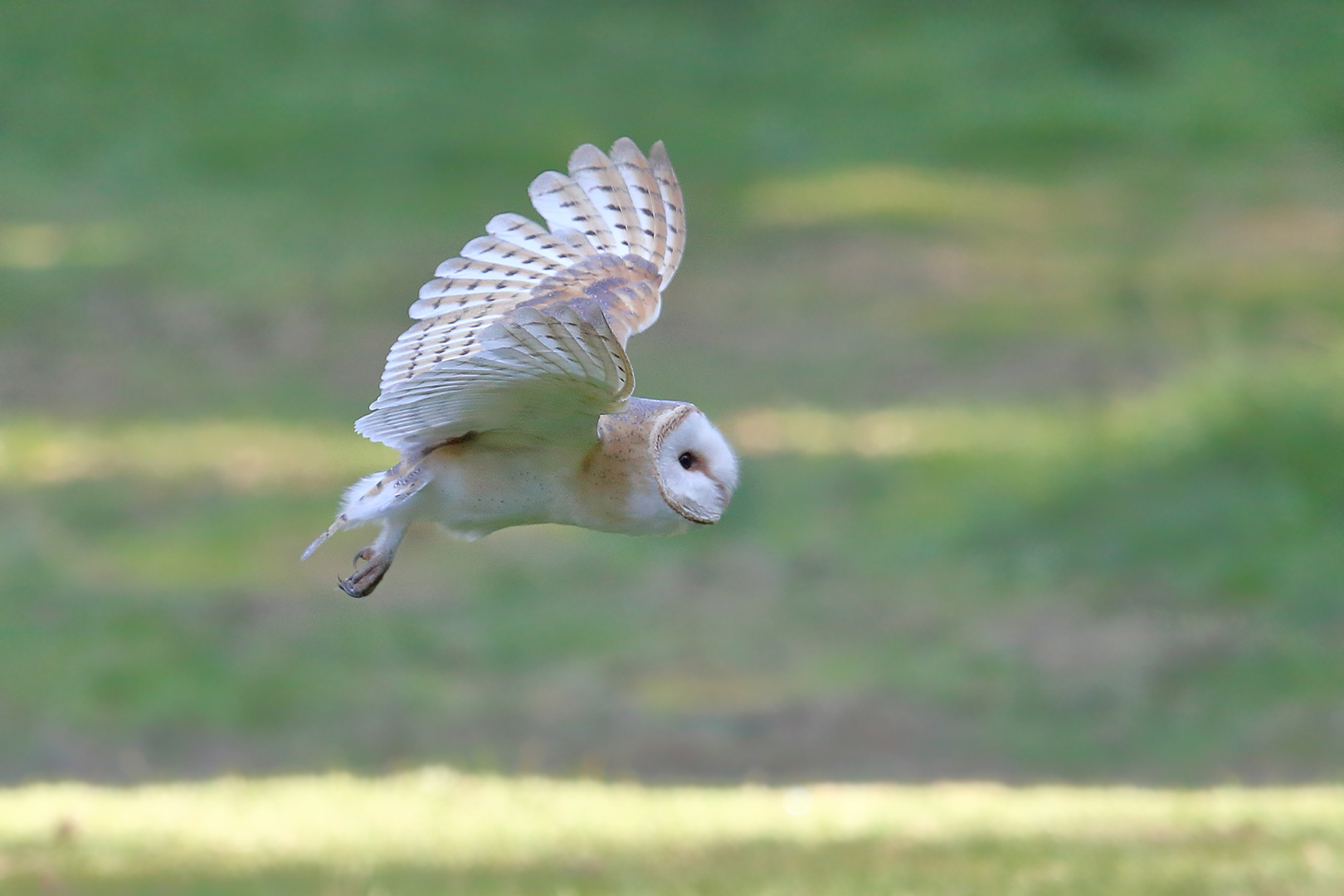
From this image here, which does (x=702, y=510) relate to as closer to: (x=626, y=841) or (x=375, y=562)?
(x=375, y=562)

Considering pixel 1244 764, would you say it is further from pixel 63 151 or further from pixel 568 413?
pixel 63 151

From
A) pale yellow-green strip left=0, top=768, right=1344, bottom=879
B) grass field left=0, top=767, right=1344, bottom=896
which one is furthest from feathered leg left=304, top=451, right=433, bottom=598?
pale yellow-green strip left=0, top=768, right=1344, bottom=879

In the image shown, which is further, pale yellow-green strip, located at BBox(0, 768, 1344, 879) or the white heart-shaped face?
pale yellow-green strip, located at BBox(0, 768, 1344, 879)

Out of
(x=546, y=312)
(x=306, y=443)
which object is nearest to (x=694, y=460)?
(x=546, y=312)

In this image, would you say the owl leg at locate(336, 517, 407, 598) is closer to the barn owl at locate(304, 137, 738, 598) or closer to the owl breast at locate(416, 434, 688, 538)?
the barn owl at locate(304, 137, 738, 598)

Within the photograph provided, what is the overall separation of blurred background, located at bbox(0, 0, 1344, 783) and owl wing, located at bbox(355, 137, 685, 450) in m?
5.42

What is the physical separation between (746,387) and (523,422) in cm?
1031

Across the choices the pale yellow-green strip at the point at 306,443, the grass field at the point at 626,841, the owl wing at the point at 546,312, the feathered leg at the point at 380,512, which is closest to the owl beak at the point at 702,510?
the owl wing at the point at 546,312

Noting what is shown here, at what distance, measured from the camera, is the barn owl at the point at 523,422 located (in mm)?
2988

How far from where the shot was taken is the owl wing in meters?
2.94

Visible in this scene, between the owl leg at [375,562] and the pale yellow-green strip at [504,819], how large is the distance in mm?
2284

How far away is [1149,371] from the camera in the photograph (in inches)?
542

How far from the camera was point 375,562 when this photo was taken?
11.9ft

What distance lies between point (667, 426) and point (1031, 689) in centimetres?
761
